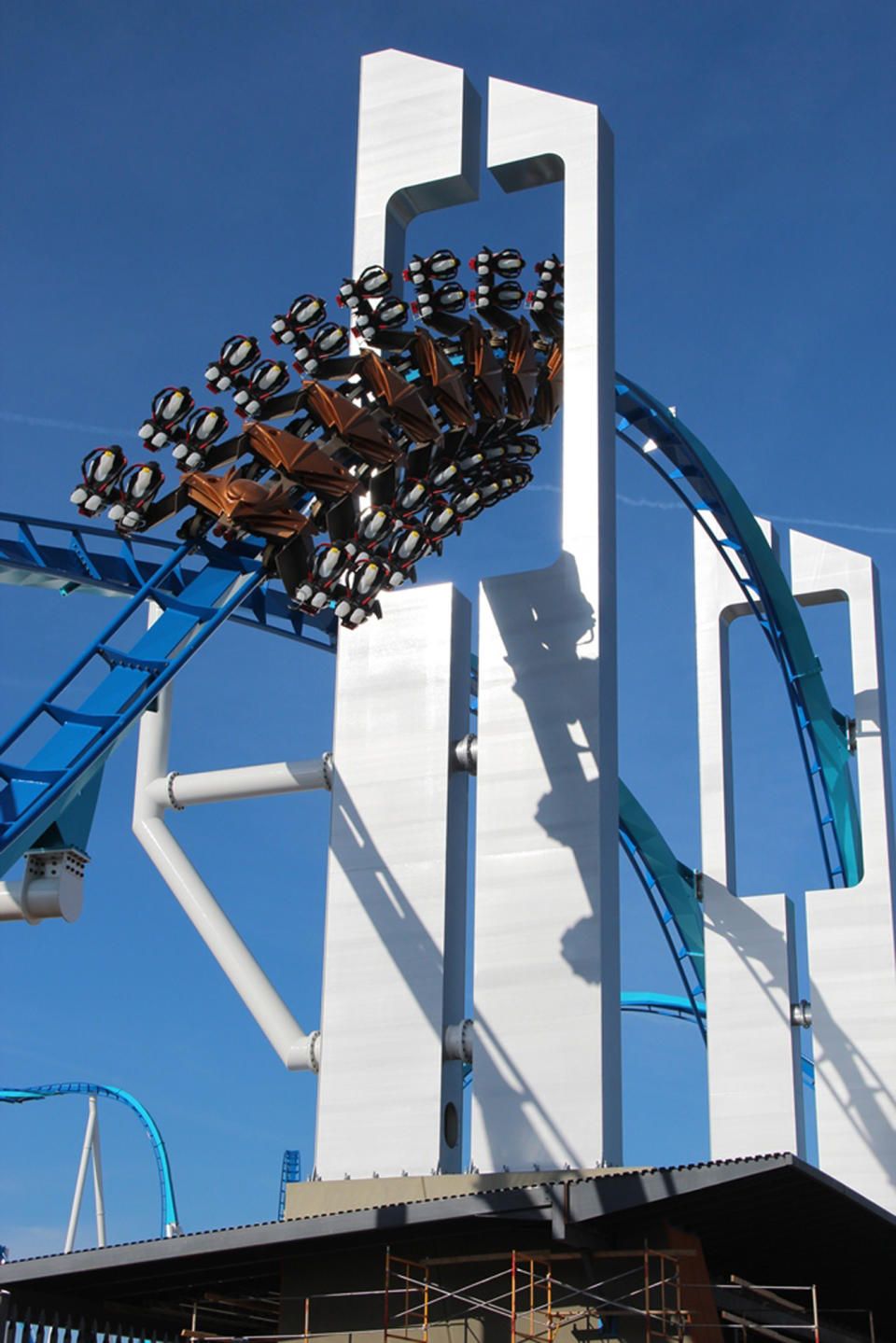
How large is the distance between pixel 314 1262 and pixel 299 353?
366 inches

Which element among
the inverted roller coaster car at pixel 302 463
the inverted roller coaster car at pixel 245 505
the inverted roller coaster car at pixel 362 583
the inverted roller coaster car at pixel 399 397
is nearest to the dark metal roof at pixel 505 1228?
the inverted roller coaster car at pixel 362 583

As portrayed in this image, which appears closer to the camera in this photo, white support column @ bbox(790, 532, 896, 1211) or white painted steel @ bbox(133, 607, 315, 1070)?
white painted steel @ bbox(133, 607, 315, 1070)

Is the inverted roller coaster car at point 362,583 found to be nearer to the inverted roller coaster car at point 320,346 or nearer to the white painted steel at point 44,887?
the inverted roller coaster car at point 320,346

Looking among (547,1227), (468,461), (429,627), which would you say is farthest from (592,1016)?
(468,461)

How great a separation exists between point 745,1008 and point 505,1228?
1346cm

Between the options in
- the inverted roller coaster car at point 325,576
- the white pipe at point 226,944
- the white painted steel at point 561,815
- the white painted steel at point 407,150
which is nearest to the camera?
the white painted steel at point 561,815

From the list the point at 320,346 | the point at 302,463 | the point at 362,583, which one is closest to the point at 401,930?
the point at 362,583

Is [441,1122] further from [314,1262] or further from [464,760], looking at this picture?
[464,760]

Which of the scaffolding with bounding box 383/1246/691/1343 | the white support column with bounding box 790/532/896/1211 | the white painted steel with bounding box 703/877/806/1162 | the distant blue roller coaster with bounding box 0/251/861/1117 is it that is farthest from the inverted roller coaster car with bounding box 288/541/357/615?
the white support column with bounding box 790/532/896/1211

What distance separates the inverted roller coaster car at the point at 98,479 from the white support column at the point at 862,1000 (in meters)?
14.1

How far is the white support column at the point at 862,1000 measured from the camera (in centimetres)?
2558

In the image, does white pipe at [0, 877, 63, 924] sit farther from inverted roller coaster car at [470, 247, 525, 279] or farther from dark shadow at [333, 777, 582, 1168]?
inverted roller coaster car at [470, 247, 525, 279]

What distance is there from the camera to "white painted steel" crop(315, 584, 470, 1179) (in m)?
17.7

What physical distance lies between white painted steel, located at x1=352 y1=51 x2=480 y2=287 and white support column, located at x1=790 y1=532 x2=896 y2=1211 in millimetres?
11786
